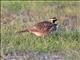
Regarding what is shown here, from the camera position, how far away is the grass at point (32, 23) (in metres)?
9.52

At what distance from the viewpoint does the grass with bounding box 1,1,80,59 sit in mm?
9516

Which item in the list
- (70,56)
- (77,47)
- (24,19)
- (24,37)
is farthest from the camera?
(24,19)

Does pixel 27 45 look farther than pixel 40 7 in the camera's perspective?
No

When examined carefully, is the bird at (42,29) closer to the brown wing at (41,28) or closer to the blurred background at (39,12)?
the brown wing at (41,28)

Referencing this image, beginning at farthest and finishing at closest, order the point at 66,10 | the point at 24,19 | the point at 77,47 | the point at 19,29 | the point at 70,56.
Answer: the point at 66,10 → the point at 24,19 → the point at 19,29 → the point at 77,47 → the point at 70,56

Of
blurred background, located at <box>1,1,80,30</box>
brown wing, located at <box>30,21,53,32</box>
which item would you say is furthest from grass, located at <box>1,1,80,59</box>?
brown wing, located at <box>30,21,53,32</box>

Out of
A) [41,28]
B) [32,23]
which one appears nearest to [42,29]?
[41,28]

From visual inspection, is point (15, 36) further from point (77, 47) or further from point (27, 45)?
point (77, 47)

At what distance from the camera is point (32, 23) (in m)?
11.7

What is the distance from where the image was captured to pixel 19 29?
36.3ft

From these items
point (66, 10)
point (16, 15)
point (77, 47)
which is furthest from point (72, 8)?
point (77, 47)

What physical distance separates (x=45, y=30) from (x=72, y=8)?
11.1ft

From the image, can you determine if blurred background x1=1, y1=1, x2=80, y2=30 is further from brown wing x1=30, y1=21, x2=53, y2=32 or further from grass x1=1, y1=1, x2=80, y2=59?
brown wing x1=30, y1=21, x2=53, y2=32

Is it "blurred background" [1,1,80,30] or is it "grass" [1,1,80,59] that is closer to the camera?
Result: "grass" [1,1,80,59]
